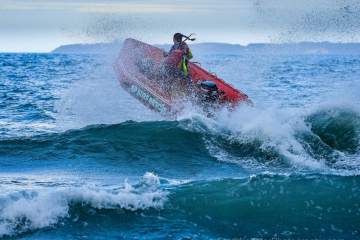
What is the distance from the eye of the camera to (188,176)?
17.7ft

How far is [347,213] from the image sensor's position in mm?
4168

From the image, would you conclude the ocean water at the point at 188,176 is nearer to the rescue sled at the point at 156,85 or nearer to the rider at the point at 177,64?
the rescue sled at the point at 156,85

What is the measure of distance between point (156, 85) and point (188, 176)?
3.55 meters

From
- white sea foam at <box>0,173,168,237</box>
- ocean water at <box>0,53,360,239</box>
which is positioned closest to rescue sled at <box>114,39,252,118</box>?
ocean water at <box>0,53,360,239</box>

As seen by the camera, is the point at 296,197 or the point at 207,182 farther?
the point at 207,182

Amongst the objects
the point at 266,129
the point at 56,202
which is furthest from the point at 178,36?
the point at 56,202

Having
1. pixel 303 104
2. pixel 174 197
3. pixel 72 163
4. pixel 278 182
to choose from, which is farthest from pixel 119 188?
pixel 303 104

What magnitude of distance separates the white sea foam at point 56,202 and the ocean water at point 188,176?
0.4 inches

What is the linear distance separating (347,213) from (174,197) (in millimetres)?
1847

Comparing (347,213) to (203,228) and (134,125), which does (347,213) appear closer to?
(203,228)

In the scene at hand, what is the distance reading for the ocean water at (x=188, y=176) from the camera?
386 cm

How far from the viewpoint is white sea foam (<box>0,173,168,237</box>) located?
3.81m

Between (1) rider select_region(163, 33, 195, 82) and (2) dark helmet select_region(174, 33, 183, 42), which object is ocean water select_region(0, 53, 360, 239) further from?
(2) dark helmet select_region(174, 33, 183, 42)

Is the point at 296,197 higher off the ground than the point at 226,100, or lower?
lower
